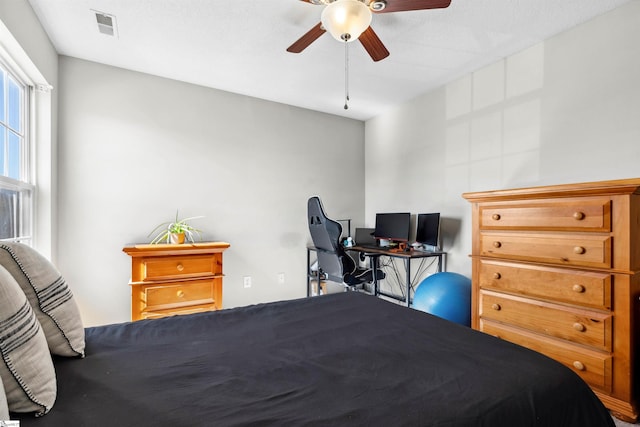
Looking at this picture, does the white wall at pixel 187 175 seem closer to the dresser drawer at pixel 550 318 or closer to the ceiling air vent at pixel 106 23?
the ceiling air vent at pixel 106 23

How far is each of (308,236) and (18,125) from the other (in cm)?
286

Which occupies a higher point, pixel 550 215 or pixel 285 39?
pixel 285 39

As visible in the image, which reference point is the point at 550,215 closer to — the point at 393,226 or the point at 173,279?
the point at 393,226

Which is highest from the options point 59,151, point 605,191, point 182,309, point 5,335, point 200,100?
point 200,100

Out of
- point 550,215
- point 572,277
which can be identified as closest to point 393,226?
point 550,215


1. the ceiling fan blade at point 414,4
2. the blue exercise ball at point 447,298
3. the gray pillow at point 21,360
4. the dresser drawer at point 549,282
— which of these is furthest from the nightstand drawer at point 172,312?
the ceiling fan blade at point 414,4

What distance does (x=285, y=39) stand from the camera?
255 cm

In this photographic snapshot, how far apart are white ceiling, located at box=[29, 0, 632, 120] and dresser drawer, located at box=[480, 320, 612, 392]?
214 centimetres

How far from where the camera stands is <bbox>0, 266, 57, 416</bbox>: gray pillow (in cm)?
76

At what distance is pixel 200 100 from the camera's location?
11.4ft

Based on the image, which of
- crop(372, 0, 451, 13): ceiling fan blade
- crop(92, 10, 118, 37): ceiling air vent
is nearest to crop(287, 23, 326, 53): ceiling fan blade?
crop(372, 0, 451, 13): ceiling fan blade

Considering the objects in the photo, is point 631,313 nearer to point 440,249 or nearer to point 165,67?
point 440,249

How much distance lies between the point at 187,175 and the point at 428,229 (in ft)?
8.43

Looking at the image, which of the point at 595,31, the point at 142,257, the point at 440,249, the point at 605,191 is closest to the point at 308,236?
the point at 440,249
